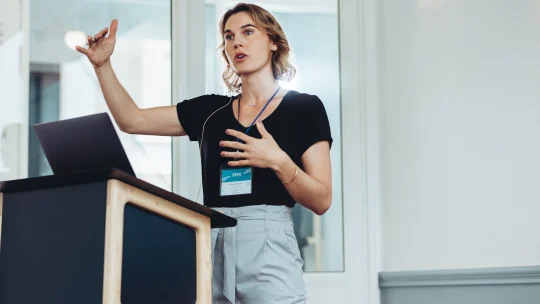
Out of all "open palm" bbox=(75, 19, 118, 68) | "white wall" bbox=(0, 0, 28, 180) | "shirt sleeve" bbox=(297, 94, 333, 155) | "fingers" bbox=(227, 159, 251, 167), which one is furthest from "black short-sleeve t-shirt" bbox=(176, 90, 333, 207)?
"white wall" bbox=(0, 0, 28, 180)

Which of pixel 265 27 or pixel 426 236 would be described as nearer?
pixel 265 27

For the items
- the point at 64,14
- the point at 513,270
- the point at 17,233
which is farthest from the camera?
the point at 64,14

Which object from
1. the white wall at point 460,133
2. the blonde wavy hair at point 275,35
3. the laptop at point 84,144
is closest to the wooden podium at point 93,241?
the laptop at point 84,144

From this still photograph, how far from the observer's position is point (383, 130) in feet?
10.4

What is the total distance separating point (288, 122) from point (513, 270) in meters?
1.17

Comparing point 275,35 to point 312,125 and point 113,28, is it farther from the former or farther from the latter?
point 113,28

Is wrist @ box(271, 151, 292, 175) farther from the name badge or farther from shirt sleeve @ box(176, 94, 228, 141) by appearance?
shirt sleeve @ box(176, 94, 228, 141)

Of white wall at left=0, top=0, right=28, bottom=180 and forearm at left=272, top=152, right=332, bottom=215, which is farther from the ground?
white wall at left=0, top=0, right=28, bottom=180

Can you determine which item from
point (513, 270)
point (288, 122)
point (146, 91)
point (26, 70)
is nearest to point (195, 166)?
point (146, 91)

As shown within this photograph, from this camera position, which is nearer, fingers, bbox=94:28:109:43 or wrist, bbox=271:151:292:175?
wrist, bbox=271:151:292:175

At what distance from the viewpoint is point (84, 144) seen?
1.62 m

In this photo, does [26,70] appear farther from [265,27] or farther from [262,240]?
[262,240]

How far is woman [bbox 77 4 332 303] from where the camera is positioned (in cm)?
191

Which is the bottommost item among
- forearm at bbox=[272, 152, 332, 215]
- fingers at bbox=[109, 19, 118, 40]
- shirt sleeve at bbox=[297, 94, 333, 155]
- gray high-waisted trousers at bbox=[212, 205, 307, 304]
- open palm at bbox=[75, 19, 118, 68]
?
gray high-waisted trousers at bbox=[212, 205, 307, 304]
